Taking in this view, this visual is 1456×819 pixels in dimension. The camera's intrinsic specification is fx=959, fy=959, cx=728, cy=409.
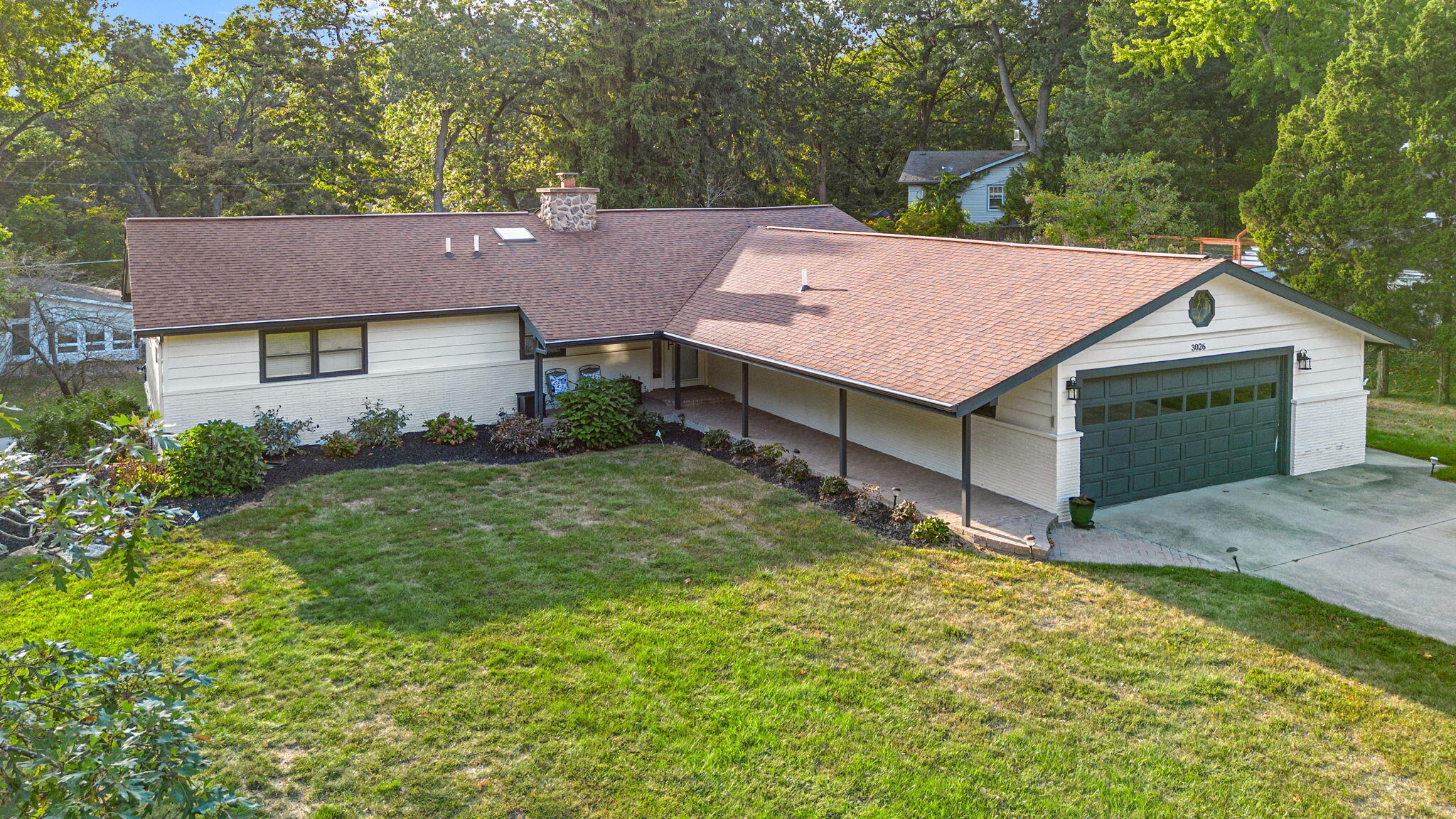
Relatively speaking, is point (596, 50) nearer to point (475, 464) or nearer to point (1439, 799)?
point (475, 464)

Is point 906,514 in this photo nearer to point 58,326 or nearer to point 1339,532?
point 1339,532

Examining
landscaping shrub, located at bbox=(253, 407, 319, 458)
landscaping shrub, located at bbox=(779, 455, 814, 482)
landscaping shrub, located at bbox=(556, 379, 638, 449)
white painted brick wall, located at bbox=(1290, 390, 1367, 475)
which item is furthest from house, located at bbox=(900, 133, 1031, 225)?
landscaping shrub, located at bbox=(253, 407, 319, 458)

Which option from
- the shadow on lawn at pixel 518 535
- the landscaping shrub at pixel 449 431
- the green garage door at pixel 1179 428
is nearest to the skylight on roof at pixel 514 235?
the landscaping shrub at pixel 449 431

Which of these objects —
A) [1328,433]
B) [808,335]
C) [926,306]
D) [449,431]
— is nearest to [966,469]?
[926,306]

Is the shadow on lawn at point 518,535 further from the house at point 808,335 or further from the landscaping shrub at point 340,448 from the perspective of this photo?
the house at point 808,335

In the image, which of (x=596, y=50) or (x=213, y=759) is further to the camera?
(x=596, y=50)

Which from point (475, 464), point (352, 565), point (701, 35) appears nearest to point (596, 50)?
point (701, 35)

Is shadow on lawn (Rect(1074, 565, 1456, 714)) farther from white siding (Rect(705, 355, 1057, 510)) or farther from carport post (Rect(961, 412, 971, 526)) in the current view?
white siding (Rect(705, 355, 1057, 510))
